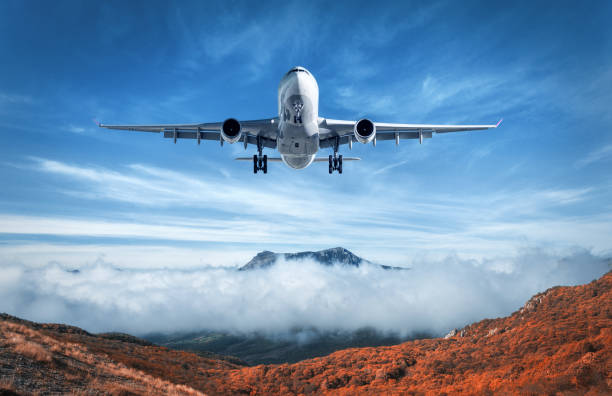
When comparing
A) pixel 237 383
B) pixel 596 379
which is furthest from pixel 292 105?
pixel 237 383

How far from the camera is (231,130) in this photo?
899 inches

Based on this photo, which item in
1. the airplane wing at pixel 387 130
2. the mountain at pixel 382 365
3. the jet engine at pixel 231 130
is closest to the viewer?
the mountain at pixel 382 365

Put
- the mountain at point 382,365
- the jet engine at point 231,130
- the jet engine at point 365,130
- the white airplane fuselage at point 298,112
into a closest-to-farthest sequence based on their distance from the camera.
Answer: the mountain at point 382,365 → the white airplane fuselage at point 298,112 → the jet engine at point 231,130 → the jet engine at point 365,130

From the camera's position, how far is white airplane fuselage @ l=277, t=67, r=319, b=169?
64.1ft

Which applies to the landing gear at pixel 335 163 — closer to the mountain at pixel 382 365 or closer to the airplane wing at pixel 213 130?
the airplane wing at pixel 213 130

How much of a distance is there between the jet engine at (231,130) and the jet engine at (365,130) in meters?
8.58

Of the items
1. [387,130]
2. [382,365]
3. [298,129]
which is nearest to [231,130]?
[298,129]

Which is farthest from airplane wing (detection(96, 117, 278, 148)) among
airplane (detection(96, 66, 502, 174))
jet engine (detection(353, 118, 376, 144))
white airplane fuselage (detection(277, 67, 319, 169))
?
jet engine (detection(353, 118, 376, 144))

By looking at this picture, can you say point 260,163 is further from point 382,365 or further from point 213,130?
point 382,365

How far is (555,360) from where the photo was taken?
2423 cm

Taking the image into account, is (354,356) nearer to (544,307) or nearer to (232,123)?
(544,307)

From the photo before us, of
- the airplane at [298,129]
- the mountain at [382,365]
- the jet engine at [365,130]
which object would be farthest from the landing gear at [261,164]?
the mountain at [382,365]

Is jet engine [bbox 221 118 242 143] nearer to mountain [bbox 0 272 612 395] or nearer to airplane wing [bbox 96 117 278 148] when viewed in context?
airplane wing [bbox 96 117 278 148]

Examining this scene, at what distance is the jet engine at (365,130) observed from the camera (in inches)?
903
